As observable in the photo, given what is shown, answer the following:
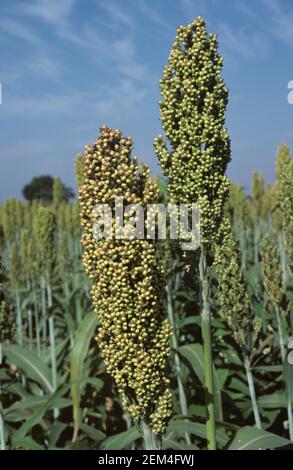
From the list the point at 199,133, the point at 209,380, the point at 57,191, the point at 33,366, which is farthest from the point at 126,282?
the point at 57,191

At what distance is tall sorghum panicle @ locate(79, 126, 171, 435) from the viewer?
2123 millimetres

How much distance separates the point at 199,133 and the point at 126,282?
28.9 inches

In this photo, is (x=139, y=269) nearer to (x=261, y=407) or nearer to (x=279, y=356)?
(x=261, y=407)

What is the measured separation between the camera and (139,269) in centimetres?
211

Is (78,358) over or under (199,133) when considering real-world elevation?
under

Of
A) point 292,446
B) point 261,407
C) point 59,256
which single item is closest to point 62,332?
point 59,256

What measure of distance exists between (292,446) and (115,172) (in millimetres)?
2355

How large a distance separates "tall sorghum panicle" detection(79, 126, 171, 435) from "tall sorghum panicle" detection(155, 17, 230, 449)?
0.95ft

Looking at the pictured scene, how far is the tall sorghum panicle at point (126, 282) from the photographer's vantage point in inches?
83.6

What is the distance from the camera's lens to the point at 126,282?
2.14 m

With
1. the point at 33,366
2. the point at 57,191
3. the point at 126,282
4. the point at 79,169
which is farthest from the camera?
the point at 57,191

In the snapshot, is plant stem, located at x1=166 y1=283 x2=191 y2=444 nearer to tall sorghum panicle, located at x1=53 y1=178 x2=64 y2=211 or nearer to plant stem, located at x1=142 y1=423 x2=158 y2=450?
plant stem, located at x1=142 y1=423 x2=158 y2=450

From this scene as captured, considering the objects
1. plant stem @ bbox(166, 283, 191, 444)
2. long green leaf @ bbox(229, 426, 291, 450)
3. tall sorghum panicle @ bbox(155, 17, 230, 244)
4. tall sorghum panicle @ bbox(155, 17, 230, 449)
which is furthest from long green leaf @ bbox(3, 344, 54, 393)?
tall sorghum panicle @ bbox(155, 17, 230, 244)

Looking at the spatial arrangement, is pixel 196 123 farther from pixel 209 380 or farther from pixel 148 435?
pixel 148 435
